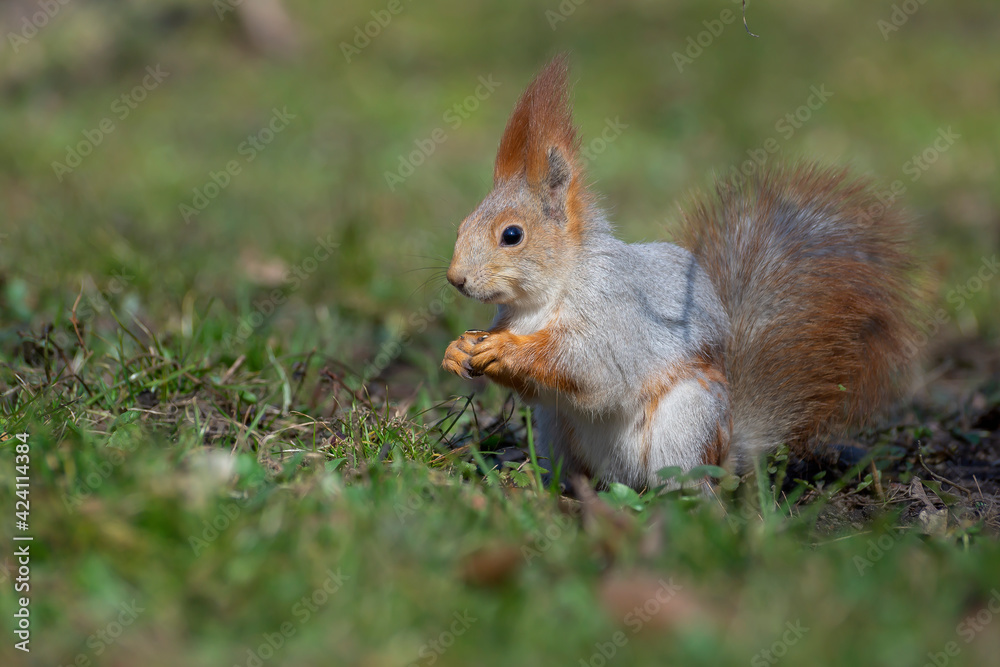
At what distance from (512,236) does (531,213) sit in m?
0.09

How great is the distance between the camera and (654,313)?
2.43 metres

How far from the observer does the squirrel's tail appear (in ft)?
8.04

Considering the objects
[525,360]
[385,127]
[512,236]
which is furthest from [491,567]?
[385,127]

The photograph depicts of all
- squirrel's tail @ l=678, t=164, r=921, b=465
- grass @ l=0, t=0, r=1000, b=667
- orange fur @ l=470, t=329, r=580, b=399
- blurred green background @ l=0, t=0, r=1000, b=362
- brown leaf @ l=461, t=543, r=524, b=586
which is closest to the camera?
grass @ l=0, t=0, r=1000, b=667

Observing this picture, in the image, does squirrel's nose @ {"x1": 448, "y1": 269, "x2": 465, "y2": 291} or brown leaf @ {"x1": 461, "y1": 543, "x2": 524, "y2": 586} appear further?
squirrel's nose @ {"x1": 448, "y1": 269, "x2": 465, "y2": 291}

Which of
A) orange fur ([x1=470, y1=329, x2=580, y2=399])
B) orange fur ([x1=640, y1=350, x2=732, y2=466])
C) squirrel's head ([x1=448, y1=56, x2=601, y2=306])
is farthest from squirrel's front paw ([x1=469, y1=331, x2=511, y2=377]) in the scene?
orange fur ([x1=640, y1=350, x2=732, y2=466])

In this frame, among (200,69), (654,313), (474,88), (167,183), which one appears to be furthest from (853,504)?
(200,69)

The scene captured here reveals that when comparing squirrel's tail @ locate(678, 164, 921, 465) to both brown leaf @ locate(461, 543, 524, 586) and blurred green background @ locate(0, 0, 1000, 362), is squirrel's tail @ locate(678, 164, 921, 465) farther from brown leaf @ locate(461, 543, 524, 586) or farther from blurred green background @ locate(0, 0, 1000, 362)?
brown leaf @ locate(461, 543, 524, 586)

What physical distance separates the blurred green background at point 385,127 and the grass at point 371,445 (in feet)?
0.10

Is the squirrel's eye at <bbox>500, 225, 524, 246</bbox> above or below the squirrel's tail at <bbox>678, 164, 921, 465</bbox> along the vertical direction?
below

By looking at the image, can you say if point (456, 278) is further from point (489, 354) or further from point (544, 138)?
point (544, 138)

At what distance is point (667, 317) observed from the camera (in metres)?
2.44

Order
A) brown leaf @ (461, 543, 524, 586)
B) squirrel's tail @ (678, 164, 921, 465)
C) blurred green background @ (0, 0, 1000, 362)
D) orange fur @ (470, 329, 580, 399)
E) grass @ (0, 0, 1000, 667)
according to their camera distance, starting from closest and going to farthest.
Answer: grass @ (0, 0, 1000, 667) → brown leaf @ (461, 543, 524, 586) → orange fur @ (470, 329, 580, 399) → squirrel's tail @ (678, 164, 921, 465) → blurred green background @ (0, 0, 1000, 362)

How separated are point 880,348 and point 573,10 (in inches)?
284
